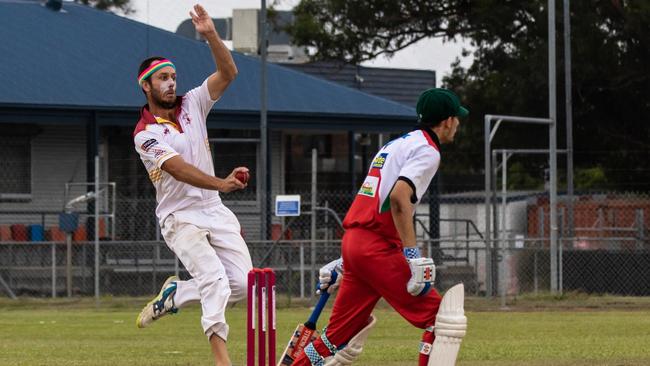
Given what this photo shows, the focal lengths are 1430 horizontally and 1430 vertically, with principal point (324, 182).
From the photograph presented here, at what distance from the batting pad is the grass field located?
3.82m

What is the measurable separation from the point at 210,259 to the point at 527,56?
83.1ft

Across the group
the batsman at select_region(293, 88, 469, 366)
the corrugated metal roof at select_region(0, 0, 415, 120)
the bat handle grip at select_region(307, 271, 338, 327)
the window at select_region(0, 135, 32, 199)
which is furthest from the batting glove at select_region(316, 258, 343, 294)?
the window at select_region(0, 135, 32, 199)

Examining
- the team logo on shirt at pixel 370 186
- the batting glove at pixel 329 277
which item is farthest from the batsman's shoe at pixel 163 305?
the team logo on shirt at pixel 370 186

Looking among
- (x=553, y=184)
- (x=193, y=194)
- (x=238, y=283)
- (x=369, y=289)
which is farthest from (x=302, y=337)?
(x=553, y=184)

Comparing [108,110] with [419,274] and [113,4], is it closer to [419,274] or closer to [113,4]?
[419,274]

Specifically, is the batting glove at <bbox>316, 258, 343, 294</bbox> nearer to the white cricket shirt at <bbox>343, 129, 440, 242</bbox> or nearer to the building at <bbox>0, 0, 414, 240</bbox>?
the white cricket shirt at <bbox>343, 129, 440, 242</bbox>

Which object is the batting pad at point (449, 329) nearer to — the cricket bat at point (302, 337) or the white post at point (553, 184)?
the cricket bat at point (302, 337)

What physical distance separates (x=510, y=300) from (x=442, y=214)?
13.4 meters

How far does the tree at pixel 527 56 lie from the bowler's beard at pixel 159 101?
21.1 metres

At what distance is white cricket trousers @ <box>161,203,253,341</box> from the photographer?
30.2ft

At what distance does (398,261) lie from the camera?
814 centimetres

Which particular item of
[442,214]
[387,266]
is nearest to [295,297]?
[442,214]

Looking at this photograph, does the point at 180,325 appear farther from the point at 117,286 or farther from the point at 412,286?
the point at 412,286

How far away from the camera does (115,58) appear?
28562 millimetres
